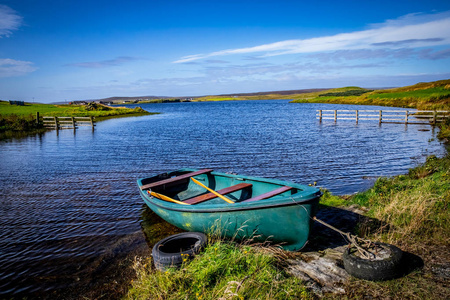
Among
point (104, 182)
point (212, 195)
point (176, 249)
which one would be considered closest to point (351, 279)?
point (176, 249)

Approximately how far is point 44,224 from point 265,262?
7.21m

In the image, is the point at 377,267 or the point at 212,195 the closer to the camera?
the point at 377,267

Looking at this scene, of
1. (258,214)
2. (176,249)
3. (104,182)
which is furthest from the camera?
(104,182)

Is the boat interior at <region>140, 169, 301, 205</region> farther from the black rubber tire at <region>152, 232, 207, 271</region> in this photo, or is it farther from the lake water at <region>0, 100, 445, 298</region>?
the black rubber tire at <region>152, 232, 207, 271</region>

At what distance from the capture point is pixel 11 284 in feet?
20.0

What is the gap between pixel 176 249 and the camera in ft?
21.7

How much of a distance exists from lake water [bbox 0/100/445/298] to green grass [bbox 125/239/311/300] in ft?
5.07

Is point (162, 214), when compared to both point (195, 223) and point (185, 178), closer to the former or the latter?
point (195, 223)

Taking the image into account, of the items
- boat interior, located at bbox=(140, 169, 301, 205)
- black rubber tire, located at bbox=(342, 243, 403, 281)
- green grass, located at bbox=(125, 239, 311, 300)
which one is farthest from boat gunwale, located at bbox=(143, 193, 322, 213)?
black rubber tire, located at bbox=(342, 243, 403, 281)

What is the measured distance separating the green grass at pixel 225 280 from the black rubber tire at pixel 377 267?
3.18 feet

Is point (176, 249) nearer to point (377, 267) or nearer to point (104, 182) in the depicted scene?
point (377, 267)

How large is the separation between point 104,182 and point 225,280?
10244mm

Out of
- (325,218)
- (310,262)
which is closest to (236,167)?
(325,218)

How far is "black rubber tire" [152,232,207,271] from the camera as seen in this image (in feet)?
18.4
